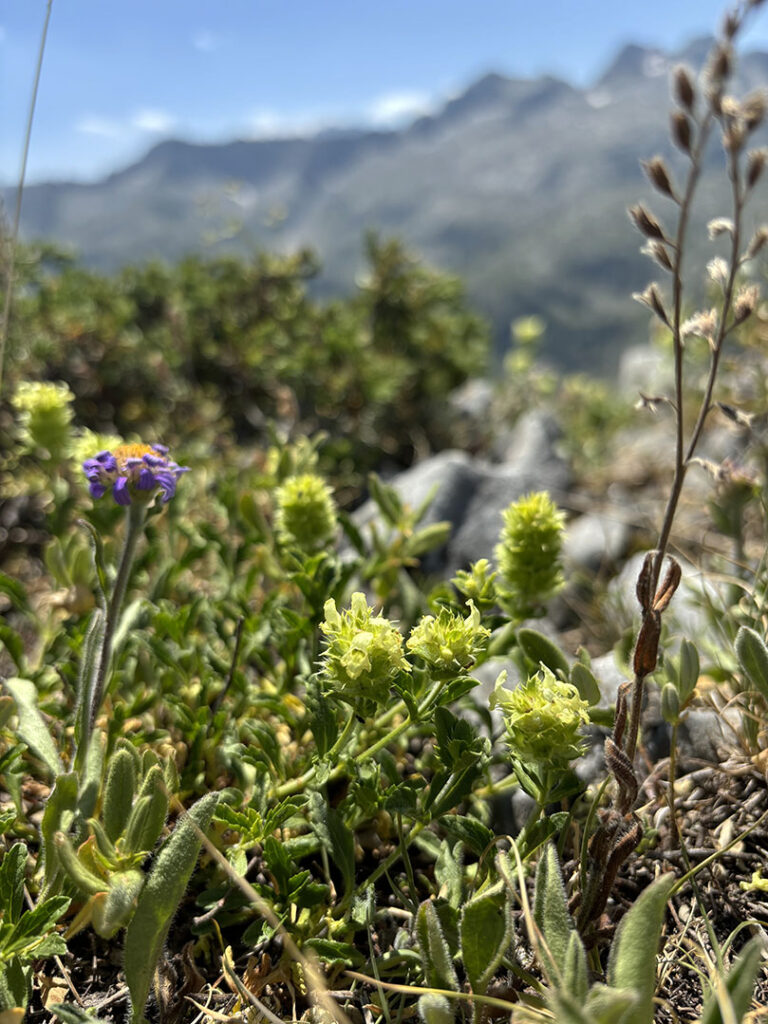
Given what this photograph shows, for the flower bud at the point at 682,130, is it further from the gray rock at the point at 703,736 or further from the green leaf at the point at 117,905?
the green leaf at the point at 117,905

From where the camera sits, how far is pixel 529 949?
1.58 m

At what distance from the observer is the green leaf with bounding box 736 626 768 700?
1.72 metres

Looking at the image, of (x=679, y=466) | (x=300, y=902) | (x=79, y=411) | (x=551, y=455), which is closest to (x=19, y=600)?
(x=300, y=902)

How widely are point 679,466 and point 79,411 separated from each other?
3.65 m

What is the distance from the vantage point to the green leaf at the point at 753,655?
172 centimetres

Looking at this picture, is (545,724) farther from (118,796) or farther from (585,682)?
(118,796)

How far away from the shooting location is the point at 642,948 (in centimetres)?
127

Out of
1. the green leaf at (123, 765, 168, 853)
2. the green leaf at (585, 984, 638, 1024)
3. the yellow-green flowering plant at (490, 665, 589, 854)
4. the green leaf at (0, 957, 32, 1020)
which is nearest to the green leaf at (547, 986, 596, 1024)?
the green leaf at (585, 984, 638, 1024)

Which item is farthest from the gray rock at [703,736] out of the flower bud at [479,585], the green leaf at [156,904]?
the green leaf at [156,904]

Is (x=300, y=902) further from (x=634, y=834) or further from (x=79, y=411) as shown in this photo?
(x=79, y=411)

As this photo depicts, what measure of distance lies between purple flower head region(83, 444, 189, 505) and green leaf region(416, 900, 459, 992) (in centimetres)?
107

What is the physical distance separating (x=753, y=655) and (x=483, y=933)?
82cm

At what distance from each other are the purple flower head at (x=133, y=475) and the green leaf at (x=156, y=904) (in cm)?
76

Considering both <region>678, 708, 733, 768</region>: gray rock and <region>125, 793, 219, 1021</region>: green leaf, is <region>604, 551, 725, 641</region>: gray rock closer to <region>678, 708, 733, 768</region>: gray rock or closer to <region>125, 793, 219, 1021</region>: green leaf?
<region>678, 708, 733, 768</region>: gray rock
